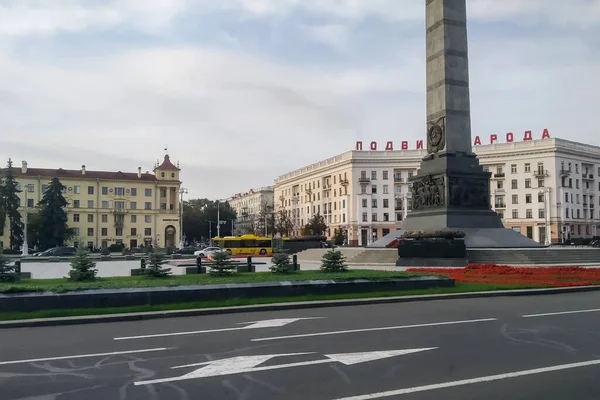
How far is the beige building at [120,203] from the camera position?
93750 millimetres

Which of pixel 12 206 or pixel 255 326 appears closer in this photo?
pixel 255 326

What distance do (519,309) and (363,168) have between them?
264 feet

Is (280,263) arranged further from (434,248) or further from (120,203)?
(120,203)

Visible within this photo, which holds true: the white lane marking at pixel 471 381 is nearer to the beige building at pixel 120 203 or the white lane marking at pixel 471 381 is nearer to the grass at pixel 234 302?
the grass at pixel 234 302

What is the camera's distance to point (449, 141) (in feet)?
102

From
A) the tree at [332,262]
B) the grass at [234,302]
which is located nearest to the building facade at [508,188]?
the tree at [332,262]

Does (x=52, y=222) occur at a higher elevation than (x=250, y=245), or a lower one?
higher

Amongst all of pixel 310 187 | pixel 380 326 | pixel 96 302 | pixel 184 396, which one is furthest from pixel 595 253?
pixel 310 187

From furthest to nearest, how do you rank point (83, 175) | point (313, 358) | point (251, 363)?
point (83, 175)
point (313, 358)
point (251, 363)

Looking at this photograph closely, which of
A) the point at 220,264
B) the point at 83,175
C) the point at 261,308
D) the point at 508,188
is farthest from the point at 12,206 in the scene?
the point at 508,188

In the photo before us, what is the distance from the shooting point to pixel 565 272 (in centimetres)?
2030

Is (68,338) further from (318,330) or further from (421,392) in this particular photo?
(421,392)

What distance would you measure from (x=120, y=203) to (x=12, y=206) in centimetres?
2613

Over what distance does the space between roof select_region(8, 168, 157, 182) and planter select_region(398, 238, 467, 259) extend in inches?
3037
